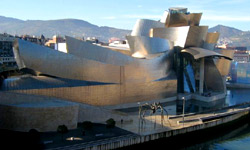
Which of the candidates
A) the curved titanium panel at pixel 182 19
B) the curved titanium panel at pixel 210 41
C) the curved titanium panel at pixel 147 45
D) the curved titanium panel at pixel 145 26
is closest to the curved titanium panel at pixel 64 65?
the curved titanium panel at pixel 147 45

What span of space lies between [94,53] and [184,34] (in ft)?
51.1

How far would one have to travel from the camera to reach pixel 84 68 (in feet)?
88.6

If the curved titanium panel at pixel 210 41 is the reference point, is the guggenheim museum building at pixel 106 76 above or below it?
below

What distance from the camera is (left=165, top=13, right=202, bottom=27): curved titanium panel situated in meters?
41.7

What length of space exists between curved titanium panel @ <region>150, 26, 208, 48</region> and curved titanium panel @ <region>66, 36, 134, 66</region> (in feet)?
36.8

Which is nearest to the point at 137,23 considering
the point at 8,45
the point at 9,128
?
the point at 9,128

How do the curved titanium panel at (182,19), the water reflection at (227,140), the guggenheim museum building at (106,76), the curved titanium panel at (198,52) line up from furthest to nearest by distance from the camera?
the curved titanium panel at (182,19) < the curved titanium panel at (198,52) < the water reflection at (227,140) < the guggenheim museum building at (106,76)

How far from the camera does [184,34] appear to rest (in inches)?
1499

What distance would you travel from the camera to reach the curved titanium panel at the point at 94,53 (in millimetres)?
27086

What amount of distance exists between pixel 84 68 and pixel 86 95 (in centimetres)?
273

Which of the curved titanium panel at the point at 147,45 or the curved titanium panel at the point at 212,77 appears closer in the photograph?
the curved titanium panel at the point at 147,45

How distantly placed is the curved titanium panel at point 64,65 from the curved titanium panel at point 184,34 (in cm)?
1335

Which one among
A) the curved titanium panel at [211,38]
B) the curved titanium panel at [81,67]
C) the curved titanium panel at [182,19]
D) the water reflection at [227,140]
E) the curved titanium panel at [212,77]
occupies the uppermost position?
the curved titanium panel at [182,19]

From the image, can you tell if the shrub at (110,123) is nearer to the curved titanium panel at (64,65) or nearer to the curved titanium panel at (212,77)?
the curved titanium panel at (64,65)
